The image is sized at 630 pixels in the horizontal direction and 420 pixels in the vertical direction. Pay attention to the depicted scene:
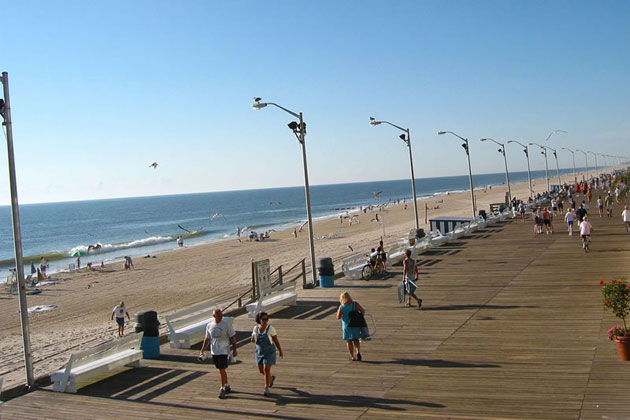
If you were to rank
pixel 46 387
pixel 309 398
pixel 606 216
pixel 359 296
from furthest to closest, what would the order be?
1. pixel 606 216
2. pixel 359 296
3. pixel 46 387
4. pixel 309 398

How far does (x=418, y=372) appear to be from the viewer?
9.04m

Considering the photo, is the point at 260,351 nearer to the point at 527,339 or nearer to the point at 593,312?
the point at 527,339

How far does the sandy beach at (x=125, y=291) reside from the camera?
775 inches

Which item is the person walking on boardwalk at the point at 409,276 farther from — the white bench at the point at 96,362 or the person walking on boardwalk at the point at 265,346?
the white bench at the point at 96,362

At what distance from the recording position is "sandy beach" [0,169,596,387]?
19.7 meters

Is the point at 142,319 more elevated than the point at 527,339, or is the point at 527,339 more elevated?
the point at 142,319

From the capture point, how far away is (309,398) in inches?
324

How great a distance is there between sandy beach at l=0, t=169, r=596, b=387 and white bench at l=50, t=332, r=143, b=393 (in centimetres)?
514

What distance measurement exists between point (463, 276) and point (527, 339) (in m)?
7.75

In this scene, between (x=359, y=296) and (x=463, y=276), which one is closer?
(x=359, y=296)

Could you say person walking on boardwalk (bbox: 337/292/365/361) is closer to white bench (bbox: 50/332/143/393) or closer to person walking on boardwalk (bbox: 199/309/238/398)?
person walking on boardwalk (bbox: 199/309/238/398)

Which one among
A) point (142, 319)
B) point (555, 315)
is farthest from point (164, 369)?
point (555, 315)

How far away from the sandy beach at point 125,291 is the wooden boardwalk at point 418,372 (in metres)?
6.41

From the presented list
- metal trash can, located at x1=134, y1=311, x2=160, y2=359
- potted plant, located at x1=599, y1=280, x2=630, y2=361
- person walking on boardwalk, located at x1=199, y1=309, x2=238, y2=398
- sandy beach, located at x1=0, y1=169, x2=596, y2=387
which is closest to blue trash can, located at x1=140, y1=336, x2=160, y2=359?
metal trash can, located at x1=134, y1=311, x2=160, y2=359
